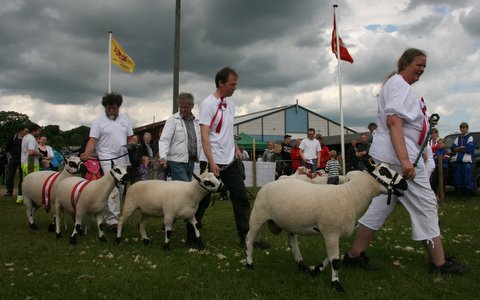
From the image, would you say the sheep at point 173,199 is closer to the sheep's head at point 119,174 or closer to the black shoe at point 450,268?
the sheep's head at point 119,174

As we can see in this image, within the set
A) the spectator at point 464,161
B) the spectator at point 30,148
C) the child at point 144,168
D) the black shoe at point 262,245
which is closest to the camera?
the black shoe at point 262,245

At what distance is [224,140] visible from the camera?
21.1ft

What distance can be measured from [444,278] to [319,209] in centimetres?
164

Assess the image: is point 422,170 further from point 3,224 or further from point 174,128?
point 3,224

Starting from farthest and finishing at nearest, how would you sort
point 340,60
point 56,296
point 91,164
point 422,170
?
point 340,60 → point 91,164 → point 422,170 → point 56,296

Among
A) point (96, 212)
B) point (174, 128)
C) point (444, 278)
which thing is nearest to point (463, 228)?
point (444, 278)

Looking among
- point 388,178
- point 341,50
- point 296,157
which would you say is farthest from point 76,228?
point 341,50

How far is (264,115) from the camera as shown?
54375mm

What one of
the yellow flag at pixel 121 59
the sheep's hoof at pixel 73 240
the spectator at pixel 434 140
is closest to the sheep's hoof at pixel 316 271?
the sheep's hoof at pixel 73 240

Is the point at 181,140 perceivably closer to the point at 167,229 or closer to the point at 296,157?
the point at 167,229

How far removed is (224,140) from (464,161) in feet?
33.6

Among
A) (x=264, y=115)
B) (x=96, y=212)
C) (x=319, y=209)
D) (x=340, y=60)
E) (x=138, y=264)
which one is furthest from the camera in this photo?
(x=264, y=115)

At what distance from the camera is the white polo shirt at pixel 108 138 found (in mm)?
7816

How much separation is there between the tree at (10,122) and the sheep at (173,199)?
86695 mm
